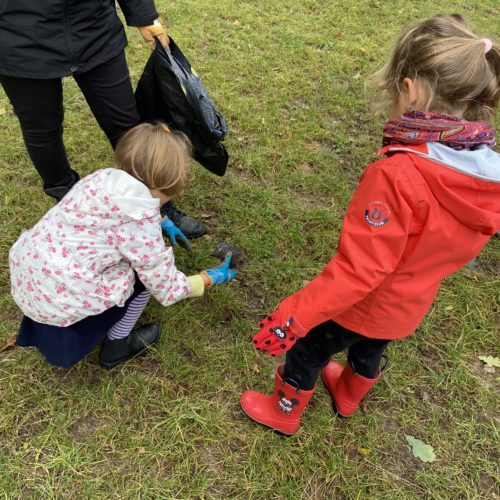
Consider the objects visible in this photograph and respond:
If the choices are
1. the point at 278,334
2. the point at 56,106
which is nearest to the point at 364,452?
the point at 278,334

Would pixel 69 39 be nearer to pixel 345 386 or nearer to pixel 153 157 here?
pixel 153 157

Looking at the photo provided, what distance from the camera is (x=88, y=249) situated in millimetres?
1672

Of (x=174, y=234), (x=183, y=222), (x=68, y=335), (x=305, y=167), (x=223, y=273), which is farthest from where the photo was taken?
(x=305, y=167)

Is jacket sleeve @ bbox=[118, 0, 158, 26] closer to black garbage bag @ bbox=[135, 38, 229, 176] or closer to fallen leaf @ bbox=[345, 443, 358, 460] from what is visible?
black garbage bag @ bbox=[135, 38, 229, 176]

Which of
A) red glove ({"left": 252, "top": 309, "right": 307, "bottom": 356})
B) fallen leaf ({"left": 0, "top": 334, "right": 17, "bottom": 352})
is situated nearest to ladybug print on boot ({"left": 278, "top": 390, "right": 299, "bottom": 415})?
red glove ({"left": 252, "top": 309, "right": 307, "bottom": 356})

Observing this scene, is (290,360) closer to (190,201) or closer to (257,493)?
(257,493)

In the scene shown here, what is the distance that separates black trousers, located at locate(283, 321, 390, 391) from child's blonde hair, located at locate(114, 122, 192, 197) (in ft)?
2.62

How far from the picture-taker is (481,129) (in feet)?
4.38

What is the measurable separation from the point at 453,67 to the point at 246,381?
1.58 m

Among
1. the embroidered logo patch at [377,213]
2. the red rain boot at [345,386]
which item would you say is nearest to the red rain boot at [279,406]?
the red rain boot at [345,386]

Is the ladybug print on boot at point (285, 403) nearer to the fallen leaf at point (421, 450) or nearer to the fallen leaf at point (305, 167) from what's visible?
the fallen leaf at point (421, 450)

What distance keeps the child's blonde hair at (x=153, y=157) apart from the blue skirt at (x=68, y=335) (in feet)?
1.52

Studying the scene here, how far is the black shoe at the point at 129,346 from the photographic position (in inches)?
83.5

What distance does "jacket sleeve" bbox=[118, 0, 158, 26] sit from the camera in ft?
6.97
